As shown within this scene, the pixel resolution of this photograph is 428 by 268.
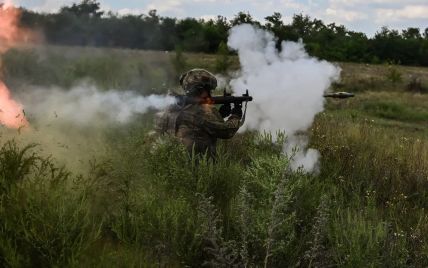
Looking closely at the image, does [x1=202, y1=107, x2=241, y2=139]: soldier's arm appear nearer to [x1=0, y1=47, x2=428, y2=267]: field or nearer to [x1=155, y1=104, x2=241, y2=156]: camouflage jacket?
[x1=155, y1=104, x2=241, y2=156]: camouflage jacket

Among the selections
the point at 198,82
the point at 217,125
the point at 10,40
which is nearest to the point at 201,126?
the point at 217,125

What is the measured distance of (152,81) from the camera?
535 inches

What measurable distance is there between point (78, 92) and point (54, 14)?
206 cm

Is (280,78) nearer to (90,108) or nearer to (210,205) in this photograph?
(90,108)

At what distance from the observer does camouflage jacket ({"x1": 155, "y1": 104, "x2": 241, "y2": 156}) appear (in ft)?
20.8

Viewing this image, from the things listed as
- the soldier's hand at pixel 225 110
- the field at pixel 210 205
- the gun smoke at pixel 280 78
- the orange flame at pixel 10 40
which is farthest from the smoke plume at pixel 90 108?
the gun smoke at pixel 280 78

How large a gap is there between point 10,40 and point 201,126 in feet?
11.7

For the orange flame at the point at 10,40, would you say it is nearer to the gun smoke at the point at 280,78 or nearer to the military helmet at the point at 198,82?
the military helmet at the point at 198,82

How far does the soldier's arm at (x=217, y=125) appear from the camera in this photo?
6.33 m

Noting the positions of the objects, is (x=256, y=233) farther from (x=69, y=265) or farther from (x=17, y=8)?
(x=17, y=8)

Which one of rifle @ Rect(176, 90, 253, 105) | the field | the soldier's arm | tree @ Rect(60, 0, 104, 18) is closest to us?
the field

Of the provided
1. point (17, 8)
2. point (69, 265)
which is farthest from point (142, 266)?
point (17, 8)

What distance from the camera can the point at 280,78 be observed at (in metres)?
7.75

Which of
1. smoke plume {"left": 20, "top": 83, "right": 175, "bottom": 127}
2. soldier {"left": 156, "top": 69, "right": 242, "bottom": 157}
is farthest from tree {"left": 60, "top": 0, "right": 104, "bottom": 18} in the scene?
soldier {"left": 156, "top": 69, "right": 242, "bottom": 157}
